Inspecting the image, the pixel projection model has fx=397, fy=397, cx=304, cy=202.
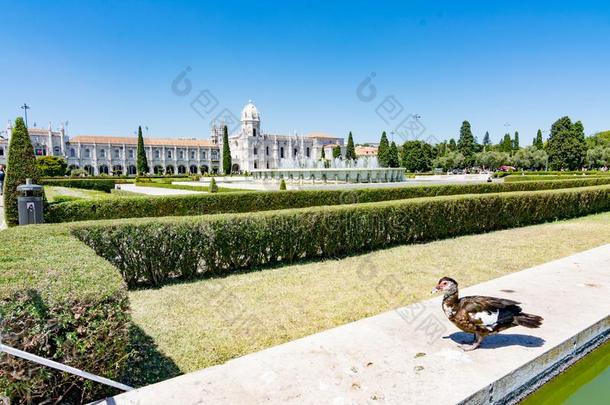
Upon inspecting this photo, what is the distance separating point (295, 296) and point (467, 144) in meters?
67.7

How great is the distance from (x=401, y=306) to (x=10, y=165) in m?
10.8

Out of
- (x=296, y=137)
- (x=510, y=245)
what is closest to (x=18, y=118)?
(x=510, y=245)

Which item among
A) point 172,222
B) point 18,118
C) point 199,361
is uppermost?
point 18,118

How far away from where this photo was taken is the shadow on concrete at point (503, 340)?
3773 mm

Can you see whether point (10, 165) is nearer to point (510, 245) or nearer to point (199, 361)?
point (199, 361)

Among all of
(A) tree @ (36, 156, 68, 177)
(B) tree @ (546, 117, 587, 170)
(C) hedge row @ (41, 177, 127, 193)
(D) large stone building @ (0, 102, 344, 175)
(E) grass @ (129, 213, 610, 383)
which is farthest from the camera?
(D) large stone building @ (0, 102, 344, 175)

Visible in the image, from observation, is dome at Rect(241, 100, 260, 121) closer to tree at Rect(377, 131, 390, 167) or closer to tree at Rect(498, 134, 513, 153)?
tree at Rect(377, 131, 390, 167)

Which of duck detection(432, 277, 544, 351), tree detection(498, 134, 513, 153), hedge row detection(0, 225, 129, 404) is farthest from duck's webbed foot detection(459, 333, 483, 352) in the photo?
tree detection(498, 134, 513, 153)

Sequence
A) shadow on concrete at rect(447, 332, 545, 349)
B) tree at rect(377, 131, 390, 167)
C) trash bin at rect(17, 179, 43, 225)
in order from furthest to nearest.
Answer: tree at rect(377, 131, 390, 167) < trash bin at rect(17, 179, 43, 225) < shadow on concrete at rect(447, 332, 545, 349)

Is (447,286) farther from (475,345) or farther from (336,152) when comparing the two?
(336,152)

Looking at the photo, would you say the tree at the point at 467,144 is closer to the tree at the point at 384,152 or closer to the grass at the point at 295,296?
the tree at the point at 384,152

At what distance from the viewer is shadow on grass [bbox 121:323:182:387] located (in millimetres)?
3539

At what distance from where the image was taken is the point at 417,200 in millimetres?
9984

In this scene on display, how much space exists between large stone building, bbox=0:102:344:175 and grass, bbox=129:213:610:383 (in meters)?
74.7
